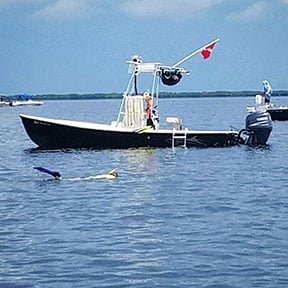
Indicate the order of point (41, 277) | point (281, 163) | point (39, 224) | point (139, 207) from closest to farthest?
point (41, 277) < point (39, 224) < point (139, 207) < point (281, 163)

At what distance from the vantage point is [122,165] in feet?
120

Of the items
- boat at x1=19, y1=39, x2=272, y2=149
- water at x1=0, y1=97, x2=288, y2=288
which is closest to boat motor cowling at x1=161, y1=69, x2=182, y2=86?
boat at x1=19, y1=39, x2=272, y2=149

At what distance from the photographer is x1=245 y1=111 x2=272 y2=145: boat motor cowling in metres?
45.6

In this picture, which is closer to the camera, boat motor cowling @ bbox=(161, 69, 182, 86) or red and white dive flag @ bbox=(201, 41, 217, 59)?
boat motor cowling @ bbox=(161, 69, 182, 86)

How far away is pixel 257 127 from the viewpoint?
1812 inches

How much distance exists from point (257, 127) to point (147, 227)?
86.5 feet

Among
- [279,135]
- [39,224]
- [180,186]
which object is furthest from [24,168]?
[279,135]

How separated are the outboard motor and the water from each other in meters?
8.88

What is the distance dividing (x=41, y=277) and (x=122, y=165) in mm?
20915

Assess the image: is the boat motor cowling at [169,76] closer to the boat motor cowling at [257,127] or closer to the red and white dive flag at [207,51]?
the red and white dive flag at [207,51]

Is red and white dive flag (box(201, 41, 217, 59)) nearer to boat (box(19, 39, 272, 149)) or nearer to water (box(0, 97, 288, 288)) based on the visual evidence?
boat (box(19, 39, 272, 149))

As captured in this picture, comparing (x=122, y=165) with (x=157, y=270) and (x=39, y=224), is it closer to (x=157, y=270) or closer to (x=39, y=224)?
(x=39, y=224)

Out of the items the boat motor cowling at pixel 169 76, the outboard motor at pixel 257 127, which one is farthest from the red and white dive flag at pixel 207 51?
the outboard motor at pixel 257 127

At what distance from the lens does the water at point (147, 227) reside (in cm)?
1575
